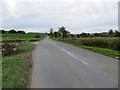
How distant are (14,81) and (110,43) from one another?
16858 millimetres

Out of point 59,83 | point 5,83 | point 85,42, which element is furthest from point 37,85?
point 85,42

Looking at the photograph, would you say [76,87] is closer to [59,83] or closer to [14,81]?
[59,83]

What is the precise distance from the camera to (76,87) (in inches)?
201

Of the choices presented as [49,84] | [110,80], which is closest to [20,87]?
[49,84]

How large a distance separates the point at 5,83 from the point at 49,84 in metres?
1.66

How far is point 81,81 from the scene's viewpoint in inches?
229

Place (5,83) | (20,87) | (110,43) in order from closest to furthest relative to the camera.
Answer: (20,87), (5,83), (110,43)

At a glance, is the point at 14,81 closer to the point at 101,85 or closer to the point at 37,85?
the point at 37,85

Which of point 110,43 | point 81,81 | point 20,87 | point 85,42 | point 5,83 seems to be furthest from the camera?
point 85,42

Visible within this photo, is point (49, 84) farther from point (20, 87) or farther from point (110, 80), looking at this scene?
point (110, 80)

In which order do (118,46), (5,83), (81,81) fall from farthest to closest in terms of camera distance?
(118,46) → (81,81) → (5,83)

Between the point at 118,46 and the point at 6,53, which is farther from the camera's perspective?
the point at 118,46

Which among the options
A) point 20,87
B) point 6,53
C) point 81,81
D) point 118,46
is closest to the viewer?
point 20,87

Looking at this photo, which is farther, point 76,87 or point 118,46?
point 118,46
